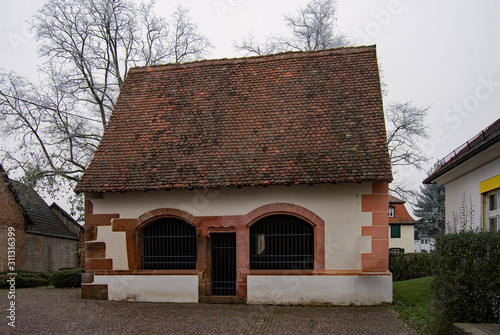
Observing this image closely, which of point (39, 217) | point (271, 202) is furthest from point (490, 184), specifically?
point (39, 217)

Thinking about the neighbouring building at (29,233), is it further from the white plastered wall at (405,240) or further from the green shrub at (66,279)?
the white plastered wall at (405,240)

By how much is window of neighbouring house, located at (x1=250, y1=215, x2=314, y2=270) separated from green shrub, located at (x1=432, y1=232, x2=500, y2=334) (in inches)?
235

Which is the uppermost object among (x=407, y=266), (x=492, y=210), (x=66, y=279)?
(x=492, y=210)

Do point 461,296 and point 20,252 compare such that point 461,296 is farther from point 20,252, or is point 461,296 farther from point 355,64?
point 20,252

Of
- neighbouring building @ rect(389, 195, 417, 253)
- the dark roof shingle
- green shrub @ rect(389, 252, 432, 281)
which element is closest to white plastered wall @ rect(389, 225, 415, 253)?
neighbouring building @ rect(389, 195, 417, 253)

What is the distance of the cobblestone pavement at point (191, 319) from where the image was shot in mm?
10031

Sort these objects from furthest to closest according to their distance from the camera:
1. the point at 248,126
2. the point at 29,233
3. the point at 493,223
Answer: the point at 29,233, the point at 248,126, the point at 493,223

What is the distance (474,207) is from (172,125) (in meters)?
8.97

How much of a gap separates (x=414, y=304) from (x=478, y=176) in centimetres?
350

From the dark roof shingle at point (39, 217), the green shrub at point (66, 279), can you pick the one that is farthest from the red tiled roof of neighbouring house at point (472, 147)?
the dark roof shingle at point (39, 217)

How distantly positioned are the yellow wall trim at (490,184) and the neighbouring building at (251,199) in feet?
7.00

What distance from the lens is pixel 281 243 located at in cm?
1400

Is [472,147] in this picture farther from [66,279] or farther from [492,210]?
[66,279]

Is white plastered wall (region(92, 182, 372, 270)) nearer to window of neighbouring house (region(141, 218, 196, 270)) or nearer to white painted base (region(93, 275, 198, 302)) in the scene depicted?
white painted base (region(93, 275, 198, 302))
